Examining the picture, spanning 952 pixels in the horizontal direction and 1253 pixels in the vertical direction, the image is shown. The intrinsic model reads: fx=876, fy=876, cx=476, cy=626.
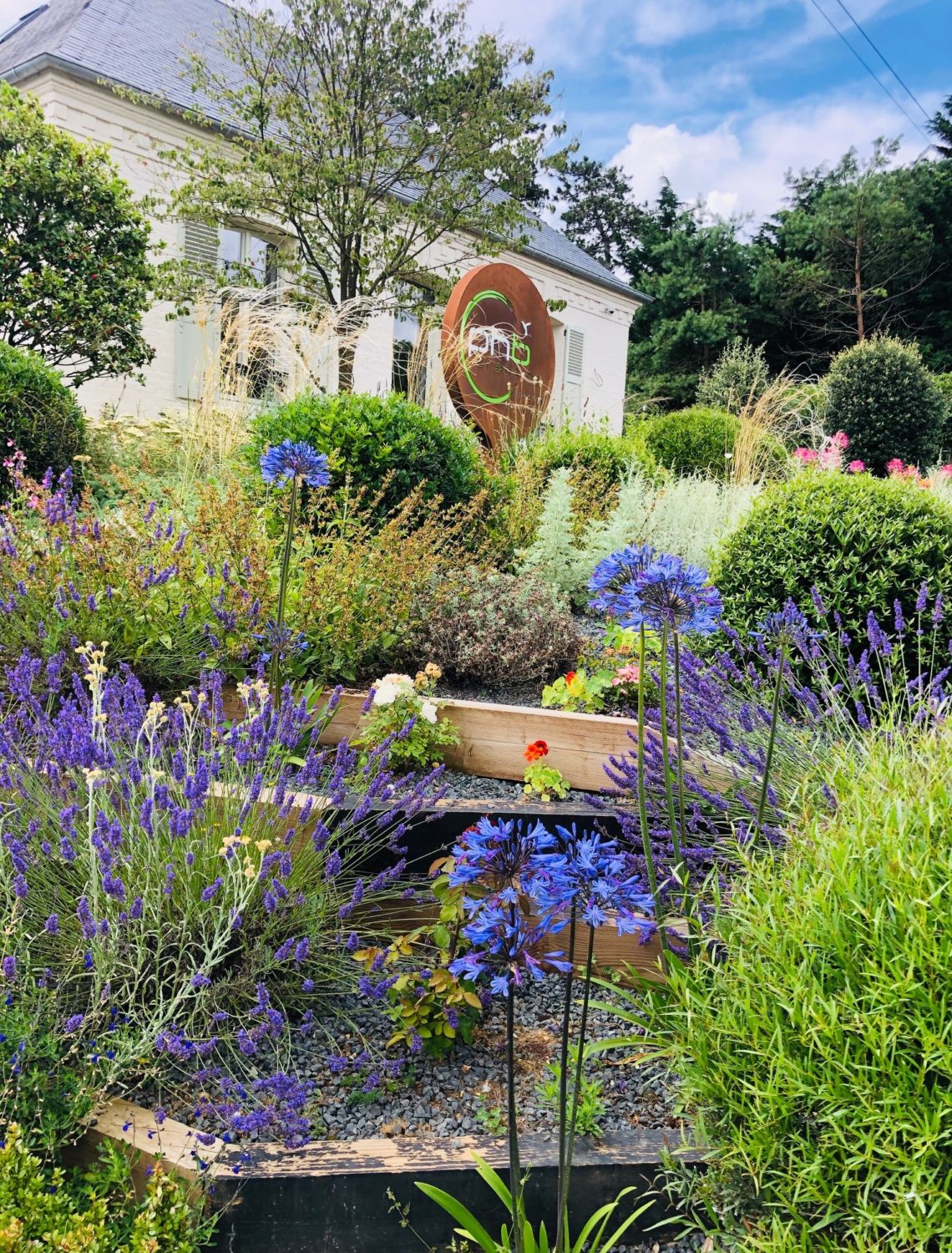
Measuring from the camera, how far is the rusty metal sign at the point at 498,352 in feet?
23.8

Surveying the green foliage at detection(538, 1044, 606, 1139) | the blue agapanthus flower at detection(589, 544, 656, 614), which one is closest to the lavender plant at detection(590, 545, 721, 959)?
the blue agapanthus flower at detection(589, 544, 656, 614)

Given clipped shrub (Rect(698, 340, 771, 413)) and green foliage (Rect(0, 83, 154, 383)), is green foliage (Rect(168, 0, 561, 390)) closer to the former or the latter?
green foliage (Rect(0, 83, 154, 383))

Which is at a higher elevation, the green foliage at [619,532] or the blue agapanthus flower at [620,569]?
the green foliage at [619,532]

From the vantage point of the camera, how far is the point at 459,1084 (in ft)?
6.03

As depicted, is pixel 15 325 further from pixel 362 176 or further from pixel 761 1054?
pixel 761 1054

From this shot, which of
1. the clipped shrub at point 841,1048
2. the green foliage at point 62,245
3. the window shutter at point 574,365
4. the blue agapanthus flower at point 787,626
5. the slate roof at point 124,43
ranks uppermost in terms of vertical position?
the slate roof at point 124,43

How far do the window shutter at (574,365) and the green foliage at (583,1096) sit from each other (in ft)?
52.6

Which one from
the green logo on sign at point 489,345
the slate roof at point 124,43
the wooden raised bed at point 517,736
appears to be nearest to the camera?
the wooden raised bed at point 517,736

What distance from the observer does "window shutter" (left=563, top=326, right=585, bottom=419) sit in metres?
17.2

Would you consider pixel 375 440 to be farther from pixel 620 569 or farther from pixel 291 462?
pixel 620 569

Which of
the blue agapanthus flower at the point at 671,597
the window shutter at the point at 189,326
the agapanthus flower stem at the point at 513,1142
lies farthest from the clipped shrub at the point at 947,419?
the agapanthus flower stem at the point at 513,1142

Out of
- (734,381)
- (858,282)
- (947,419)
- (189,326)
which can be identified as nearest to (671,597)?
(189,326)

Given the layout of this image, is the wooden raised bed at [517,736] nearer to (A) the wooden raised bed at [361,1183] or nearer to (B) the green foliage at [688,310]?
(A) the wooden raised bed at [361,1183]

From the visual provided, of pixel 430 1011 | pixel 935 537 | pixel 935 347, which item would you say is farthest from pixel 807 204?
pixel 430 1011
